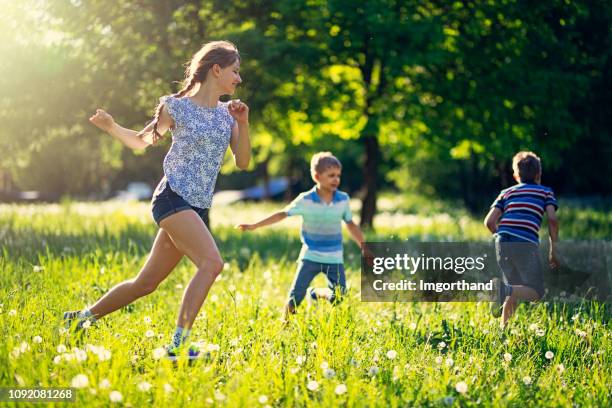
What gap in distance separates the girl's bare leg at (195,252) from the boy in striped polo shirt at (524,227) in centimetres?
272

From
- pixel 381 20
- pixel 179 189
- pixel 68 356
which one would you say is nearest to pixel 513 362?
pixel 179 189

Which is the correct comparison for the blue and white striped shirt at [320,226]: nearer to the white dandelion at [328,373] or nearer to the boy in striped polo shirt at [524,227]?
the boy in striped polo shirt at [524,227]

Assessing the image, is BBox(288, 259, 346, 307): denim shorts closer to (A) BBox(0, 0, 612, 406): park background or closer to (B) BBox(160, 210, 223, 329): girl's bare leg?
(A) BBox(0, 0, 612, 406): park background

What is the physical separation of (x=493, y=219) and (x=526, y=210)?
0.30m

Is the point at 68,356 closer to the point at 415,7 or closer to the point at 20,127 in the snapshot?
the point at 415,7

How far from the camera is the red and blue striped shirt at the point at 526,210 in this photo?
19.8ft

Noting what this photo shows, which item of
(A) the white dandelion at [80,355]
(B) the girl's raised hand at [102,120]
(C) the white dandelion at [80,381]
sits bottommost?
(C) the white dandelion at [80,381]

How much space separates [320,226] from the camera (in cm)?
598

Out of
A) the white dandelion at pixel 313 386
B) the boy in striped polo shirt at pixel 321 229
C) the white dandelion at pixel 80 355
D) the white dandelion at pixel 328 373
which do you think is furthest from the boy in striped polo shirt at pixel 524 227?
the white dandelion at pixel 80 355

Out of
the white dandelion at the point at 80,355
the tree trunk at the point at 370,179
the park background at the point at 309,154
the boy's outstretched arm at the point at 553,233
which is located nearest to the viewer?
the white dandelion at the point at 80,355

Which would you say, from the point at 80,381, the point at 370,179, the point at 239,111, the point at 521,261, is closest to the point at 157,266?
the point at 239,111

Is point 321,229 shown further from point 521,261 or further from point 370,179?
point 370,179

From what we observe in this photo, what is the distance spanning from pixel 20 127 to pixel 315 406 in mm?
13437

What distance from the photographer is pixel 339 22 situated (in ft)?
43.5
